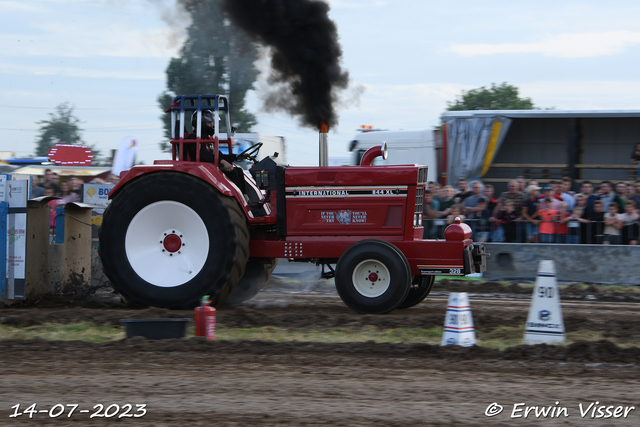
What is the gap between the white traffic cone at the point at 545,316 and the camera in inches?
251

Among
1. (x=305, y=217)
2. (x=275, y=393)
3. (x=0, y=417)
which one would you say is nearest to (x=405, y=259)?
(x=305, y=217)

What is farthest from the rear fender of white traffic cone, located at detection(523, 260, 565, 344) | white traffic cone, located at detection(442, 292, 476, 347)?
white traffic cone, located at detection(523, 260, 565, 344)

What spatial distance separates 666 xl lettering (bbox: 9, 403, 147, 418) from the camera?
441 cm

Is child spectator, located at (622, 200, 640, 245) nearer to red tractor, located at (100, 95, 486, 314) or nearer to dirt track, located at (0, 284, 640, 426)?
red tractor, located at (100, 95, 486, 314)

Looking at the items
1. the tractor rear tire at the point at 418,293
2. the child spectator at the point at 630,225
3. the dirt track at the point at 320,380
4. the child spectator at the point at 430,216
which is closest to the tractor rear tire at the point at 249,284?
the tractor rear tire at the point at 418,293

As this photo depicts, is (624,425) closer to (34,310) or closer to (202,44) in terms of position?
(34,310)

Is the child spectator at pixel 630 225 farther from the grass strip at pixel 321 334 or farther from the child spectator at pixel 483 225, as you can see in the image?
the grass strip at pixel 321 334

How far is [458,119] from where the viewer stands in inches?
574

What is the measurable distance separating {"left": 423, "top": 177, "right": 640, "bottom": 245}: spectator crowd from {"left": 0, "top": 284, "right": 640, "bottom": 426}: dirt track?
4.58 m

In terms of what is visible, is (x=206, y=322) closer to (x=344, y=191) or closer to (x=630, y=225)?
(x=344, y=191)

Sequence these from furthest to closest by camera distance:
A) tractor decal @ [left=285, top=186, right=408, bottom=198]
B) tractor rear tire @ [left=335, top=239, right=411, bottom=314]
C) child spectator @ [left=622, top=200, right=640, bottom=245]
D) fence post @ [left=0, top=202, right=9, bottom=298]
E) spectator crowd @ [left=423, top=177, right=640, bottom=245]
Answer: spectator crowd @ [left=423, top=177, right=640, bottom=245], child spectator @ [left=622, top=200, right=640, bottom=245], fence post @ [left=0, top=202, right=9, bottom=298], tractor decal @ [left=285, top=186, right=408, bottom=198], tractor rear tire @ [left=335, top=239, right=411, bottom=314]

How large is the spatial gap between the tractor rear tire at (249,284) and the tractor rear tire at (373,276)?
1452 mm

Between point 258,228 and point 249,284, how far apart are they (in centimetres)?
94

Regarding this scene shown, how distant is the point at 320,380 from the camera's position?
5.16 m
